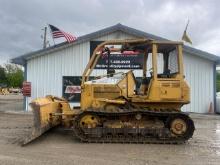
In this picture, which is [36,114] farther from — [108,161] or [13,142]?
[108,161]

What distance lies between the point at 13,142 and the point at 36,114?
97 centimetres

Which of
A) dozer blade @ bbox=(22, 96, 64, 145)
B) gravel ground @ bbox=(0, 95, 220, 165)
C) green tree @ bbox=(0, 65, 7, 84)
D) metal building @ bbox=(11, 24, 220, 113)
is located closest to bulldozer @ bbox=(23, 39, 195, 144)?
dozer blade @ bbox=(22, 96, 64, 145)

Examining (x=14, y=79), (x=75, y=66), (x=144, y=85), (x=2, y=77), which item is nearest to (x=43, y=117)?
(x=144, y=85)

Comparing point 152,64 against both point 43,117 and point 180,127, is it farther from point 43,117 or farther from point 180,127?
point 43,117

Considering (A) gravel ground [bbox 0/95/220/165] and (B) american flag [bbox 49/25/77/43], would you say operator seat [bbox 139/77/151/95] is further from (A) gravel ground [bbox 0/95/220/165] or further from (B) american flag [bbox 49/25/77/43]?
(B) american flag [bbox 49/25/77/43]

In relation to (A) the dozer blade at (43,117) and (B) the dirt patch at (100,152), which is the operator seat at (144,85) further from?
(A) the dozer blade at (43,117)

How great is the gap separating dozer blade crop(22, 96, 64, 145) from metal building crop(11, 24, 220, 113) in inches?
397

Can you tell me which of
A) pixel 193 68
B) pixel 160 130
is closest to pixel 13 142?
pixel 160 130

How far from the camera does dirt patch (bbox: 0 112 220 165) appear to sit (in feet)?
26.6

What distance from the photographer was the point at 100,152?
9078mm

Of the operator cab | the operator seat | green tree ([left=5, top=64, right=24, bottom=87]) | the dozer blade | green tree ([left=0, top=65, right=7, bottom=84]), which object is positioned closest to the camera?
the dozer blade

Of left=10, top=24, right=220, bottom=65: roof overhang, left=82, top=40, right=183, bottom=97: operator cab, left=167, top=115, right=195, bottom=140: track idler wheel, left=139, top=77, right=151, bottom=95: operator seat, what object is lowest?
left=167, top=115, right=195, bottom=140: track idler wheel

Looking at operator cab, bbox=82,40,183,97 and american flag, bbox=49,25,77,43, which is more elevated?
american flag, bbox=49,25,77,43

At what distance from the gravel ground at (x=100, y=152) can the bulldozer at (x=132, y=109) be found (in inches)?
15.8
